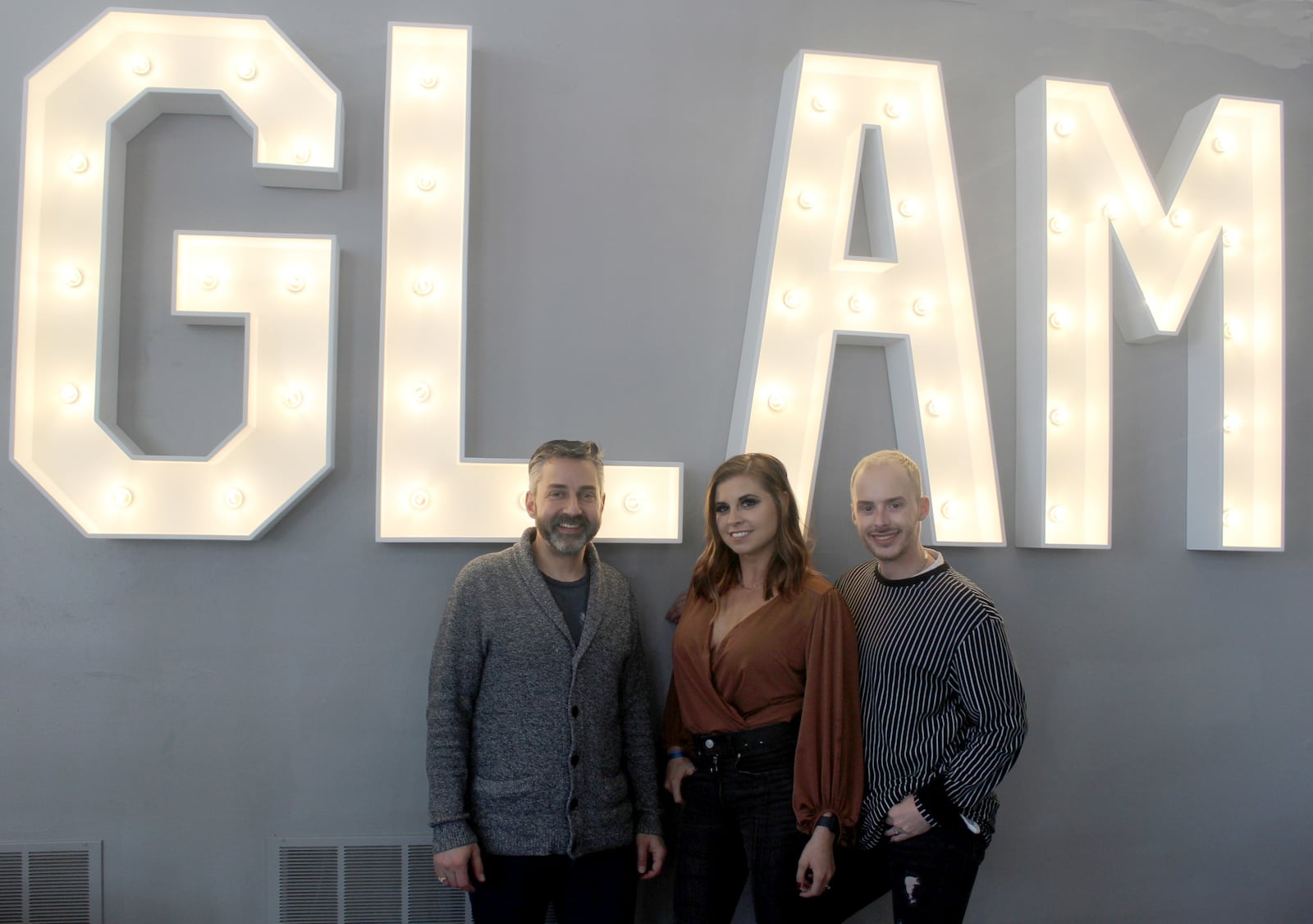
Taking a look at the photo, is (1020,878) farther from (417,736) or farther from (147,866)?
(147,866)

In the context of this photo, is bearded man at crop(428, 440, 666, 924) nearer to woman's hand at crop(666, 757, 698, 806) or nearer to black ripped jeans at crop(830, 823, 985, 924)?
woman's hand at crop(666, 757, 698, 806)

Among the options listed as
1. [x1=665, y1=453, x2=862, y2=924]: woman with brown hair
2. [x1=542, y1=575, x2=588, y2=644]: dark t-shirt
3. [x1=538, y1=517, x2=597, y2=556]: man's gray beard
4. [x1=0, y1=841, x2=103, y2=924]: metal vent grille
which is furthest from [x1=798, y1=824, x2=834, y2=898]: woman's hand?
[x1=0, y1=841, x2=103, y2=924]: metal vent grille

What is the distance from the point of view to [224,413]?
2.35 m

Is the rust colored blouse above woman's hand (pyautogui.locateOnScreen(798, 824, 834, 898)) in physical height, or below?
above

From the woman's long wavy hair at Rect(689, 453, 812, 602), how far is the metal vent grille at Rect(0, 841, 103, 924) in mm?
1688

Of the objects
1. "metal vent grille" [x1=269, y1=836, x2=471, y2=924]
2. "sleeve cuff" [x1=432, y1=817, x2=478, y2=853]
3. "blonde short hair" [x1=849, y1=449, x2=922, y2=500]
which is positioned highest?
"blonde short hair" [x1=849, y1=449, x2=922, y2=500]

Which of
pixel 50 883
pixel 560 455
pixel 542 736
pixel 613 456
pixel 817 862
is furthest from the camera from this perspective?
pixel 613 456

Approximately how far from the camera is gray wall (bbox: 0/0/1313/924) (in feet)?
7.55

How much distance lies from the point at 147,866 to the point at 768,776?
1612 millimetres

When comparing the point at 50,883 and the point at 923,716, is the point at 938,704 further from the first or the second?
the point at 50,883

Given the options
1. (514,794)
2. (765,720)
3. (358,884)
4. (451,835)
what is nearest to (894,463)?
(765,720)

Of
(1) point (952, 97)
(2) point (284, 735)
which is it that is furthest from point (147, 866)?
(1) point (952, 97)

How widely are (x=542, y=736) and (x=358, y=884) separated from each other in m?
0.81

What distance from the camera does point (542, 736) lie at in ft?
6.44
